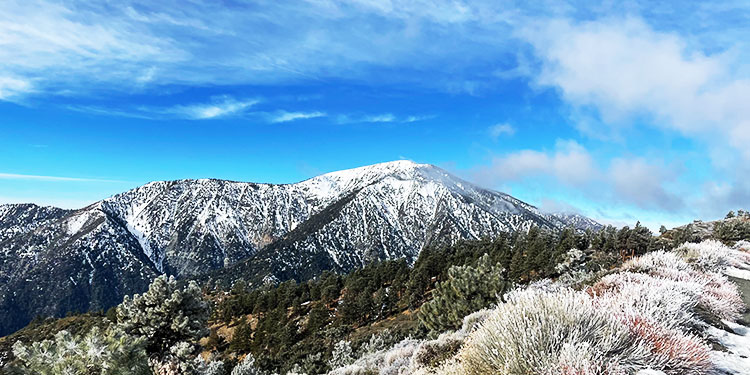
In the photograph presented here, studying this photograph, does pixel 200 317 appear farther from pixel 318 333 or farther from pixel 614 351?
pixel 318 333

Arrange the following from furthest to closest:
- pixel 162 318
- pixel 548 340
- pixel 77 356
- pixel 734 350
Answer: pixel 162 318 < pixel 77 356 < pixel 734 350 < pixel 548 340

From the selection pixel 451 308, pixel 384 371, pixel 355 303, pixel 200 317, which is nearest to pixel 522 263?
pixel 355 303

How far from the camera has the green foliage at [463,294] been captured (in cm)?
2239

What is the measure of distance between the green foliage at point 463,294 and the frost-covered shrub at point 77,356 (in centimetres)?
1630

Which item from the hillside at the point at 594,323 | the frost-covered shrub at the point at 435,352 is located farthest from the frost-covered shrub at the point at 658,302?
the frost-covered shrub at the point at 435,352

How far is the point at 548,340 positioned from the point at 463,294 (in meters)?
20.1

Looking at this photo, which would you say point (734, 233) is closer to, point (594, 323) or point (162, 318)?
point (594, 323)

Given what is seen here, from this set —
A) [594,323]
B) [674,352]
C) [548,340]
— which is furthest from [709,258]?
[548,340]

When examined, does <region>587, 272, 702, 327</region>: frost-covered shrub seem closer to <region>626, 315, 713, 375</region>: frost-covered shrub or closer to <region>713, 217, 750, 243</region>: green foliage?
<region>626, 315, 713, 375</region>: frost-covered shrub

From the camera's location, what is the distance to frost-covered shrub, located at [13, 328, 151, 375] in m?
9.58

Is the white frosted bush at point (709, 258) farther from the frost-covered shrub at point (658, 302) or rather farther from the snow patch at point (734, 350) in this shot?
the frost-covered shrub at point (658, 302)

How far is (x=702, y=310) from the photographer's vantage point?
8008mm

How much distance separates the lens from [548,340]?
4.44m

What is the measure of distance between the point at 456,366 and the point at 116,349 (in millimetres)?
9887
